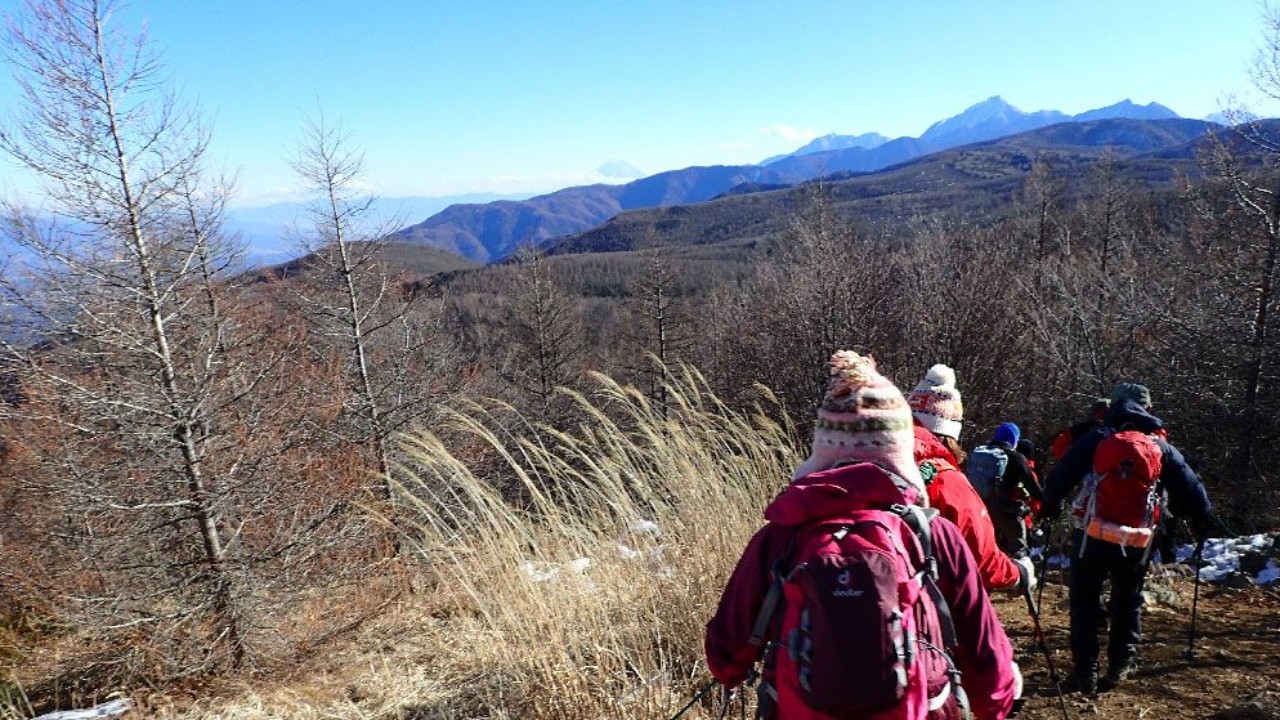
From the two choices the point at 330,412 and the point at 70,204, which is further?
the point at 330,412

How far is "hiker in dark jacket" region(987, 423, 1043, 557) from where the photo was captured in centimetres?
406

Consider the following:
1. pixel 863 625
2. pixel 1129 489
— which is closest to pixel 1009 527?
pixel 1129 489

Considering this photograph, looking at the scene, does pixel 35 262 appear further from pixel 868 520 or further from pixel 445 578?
pixel 868 520

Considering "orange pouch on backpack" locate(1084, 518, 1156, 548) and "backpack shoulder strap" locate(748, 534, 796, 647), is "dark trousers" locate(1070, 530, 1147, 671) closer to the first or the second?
"orange pouch on backpack" locate(1084, 518, 1156, 548)

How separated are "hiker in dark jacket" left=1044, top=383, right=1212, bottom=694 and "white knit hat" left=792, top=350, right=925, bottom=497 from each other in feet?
8.90

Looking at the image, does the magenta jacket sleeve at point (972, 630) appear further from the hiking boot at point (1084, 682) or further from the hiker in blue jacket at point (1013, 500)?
the hiker in blue jacket at point (1013, 500)

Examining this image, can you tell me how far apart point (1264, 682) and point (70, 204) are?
844 cm

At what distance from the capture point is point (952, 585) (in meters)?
1.58

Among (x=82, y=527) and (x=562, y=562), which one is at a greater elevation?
(x=562, y=562)

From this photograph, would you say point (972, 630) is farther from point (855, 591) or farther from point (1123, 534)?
point (1123, 534)

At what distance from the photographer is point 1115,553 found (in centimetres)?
352

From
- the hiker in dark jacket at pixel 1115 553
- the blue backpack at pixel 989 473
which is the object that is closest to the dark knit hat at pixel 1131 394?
the hiker in dark jacket at pixel 1115 553

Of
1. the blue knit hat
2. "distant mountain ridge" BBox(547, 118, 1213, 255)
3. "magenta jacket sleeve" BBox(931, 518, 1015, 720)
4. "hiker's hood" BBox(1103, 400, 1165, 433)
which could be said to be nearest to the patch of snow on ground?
the blue knit hat

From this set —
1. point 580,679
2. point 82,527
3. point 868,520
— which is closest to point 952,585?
point 868,520
